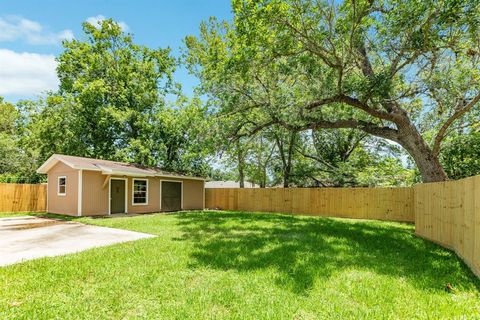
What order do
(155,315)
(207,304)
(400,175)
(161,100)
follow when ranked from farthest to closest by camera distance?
1. (161,100)
2. (400,175)
3. (207,304)
4. (155,315)

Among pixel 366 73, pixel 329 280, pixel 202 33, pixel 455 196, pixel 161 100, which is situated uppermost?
pixel 202 33

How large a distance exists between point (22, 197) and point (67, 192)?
397 centimetres

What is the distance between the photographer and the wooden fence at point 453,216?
4.48 metres

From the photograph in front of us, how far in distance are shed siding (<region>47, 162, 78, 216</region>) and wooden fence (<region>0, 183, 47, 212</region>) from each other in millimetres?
1808

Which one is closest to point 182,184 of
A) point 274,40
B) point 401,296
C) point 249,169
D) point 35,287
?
point 249,169

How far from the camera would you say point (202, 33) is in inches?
712

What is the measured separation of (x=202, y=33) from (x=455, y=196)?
16.3 metres

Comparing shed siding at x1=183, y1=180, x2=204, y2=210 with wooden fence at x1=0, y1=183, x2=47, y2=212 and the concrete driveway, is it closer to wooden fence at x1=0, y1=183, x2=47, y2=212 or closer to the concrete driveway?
wooden fence at x1=0, y1=183, x2=47, y2=212

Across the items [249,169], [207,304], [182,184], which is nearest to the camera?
[207,304]

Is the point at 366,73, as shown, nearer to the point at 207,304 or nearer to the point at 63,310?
the point at 207,304

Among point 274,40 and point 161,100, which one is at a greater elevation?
point 161,100

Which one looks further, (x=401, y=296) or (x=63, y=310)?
(x=401, y=296)

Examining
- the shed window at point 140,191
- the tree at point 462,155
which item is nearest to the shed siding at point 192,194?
the shed window at point 140,191

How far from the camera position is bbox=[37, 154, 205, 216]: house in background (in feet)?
39.4
